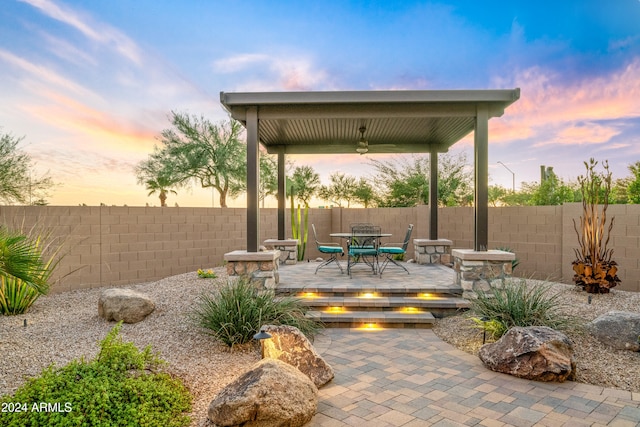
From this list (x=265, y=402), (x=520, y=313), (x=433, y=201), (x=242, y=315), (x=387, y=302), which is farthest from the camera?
(x=433, y=201)

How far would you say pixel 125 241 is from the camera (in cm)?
747

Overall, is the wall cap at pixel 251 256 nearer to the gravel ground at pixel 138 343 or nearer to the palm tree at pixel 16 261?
the gravel ground at pixel 138 343

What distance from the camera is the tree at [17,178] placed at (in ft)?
34.8

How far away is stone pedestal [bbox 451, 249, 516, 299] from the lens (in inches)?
206

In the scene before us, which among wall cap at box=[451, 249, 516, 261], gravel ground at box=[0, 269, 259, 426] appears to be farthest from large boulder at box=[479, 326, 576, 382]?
gravel ground at box=[0, 269, 259, 426]

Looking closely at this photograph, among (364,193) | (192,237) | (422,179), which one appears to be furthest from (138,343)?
(364,193)

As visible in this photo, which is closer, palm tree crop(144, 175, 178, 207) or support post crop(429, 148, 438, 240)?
support post crop(429, 148, 438, 240)

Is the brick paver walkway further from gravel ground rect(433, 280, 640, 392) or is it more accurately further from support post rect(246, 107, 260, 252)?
support post rect(246, 107, 260, 252)

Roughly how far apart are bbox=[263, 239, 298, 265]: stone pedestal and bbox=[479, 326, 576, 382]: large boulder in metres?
5.45

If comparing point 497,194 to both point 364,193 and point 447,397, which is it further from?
point 447,397

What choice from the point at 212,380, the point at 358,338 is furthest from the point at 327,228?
the point at 212,380

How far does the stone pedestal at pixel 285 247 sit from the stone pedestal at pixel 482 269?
404 cm

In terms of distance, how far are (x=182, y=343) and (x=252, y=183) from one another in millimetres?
2486

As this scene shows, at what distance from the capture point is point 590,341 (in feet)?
12.5
